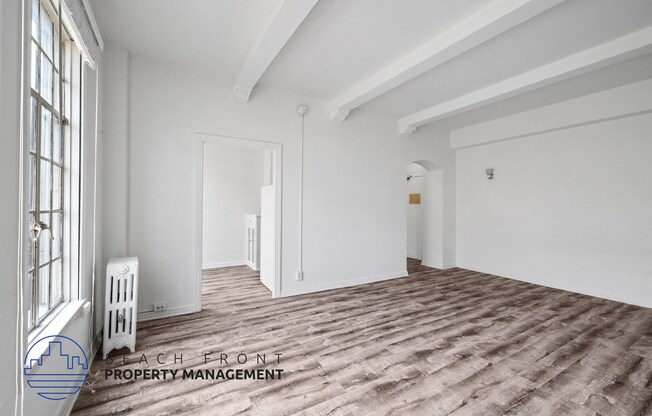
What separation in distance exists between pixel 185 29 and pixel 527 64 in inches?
142

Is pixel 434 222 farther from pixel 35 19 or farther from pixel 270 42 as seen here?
pixel 35 19

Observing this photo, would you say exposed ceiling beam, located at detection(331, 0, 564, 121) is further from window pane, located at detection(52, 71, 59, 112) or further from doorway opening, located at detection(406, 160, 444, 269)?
window pane, located at detection(52, 71, 59, 112)

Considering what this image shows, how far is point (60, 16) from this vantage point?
5.63 ft

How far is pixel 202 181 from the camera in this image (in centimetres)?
342

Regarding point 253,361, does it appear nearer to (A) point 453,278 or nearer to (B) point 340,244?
(B) point 340,244

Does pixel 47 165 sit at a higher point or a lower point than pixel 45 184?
higher

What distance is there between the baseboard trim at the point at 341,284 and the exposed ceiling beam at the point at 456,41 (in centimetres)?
280

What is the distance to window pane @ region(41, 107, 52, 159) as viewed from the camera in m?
1.71

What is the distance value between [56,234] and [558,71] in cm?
484

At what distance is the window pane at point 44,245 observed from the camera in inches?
66.5

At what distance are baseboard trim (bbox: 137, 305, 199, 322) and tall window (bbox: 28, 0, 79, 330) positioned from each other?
50.3 inches

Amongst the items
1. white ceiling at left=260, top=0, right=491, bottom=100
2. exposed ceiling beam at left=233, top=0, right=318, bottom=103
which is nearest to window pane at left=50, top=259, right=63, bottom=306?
exposed ceiling beam at left=233, top=0, right=318, bottom=103

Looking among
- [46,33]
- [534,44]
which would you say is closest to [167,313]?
[46,33]

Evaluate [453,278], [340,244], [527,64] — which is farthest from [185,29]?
[453,278]
